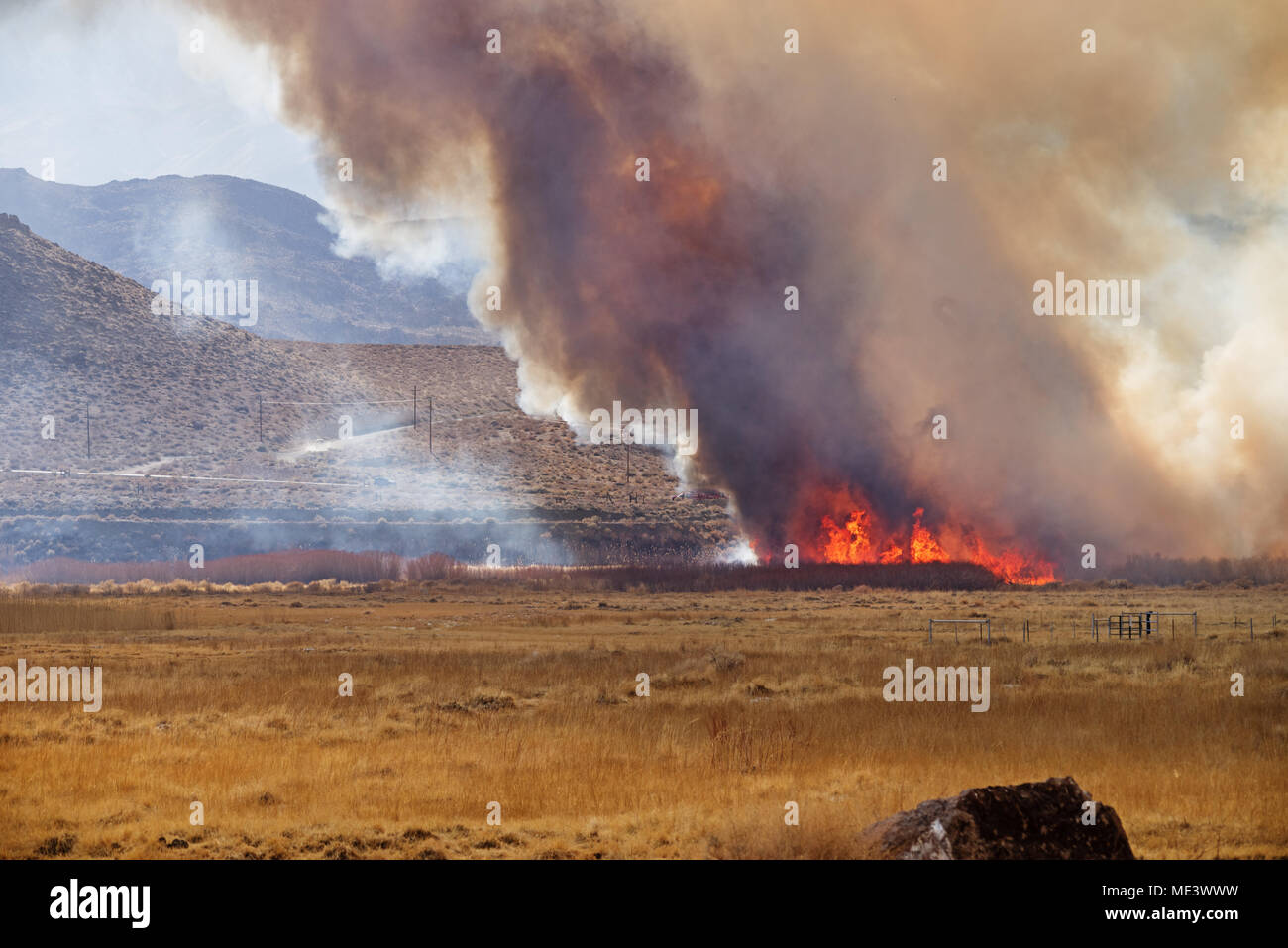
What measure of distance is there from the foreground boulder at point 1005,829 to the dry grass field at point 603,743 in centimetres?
90

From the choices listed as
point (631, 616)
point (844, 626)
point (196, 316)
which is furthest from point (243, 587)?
point (196, 316)

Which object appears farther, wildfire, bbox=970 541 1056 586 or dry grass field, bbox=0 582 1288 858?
wildfire, bbox=970 541 1056 586

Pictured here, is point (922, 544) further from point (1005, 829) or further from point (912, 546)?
point (1005, 829)

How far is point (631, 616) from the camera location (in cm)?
6462

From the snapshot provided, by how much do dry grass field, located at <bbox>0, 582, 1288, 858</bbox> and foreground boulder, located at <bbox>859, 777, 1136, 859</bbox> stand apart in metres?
0.90

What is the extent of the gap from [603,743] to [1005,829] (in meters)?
12.5

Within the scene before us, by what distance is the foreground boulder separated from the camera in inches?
538

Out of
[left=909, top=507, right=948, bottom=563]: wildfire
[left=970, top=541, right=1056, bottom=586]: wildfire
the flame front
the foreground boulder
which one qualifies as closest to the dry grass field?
the foreground boulder

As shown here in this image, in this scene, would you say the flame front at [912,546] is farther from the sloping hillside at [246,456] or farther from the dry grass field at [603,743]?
the dry grass field at [603,743]

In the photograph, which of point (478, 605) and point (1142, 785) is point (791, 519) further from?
point (1142, 785)

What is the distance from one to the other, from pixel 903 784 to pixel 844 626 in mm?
36733

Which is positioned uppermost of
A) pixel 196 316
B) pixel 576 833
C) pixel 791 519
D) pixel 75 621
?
pixel 196 316

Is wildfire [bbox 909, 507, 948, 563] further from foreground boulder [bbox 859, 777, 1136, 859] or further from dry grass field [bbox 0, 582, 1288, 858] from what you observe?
foreground boulder [bbox 859, 777, 1136, 859]

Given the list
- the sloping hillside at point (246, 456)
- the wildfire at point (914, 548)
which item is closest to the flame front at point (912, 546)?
the wildfire at point (914, 548)
